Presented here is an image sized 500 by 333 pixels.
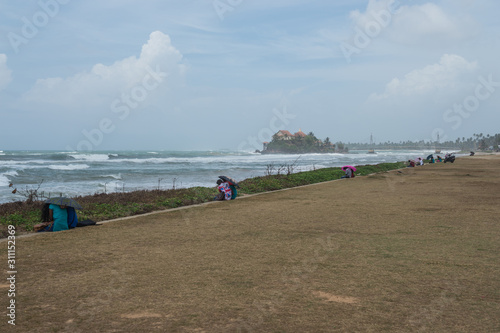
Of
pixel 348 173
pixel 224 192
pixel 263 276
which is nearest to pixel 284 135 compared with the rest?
pixel 348 173

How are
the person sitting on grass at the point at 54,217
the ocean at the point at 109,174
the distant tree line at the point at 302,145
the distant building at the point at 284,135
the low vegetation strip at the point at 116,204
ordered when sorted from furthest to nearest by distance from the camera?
the distant building at the point at 284,135, the distant tree line at the point at 302,145, the ocean at the point at 109,174, the low vegetation strip at the point at 116,204, the person sitting on grass at the point at 54,217

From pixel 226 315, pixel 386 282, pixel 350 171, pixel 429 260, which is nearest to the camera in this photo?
pixel 226 315

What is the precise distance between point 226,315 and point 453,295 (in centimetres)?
237

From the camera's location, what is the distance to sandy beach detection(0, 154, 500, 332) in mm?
3701

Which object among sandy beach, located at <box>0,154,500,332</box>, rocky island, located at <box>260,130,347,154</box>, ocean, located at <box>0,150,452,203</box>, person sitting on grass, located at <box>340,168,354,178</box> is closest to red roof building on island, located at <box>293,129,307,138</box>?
rocky island, located at <box>260,130,347,154</box>

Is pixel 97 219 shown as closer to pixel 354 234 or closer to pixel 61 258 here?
pixel 61 258

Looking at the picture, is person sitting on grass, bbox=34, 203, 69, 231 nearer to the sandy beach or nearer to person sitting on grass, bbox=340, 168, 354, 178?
the sandy beach

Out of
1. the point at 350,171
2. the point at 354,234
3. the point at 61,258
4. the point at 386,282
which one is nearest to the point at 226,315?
the point at 386,282

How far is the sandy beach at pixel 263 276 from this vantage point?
146 inches

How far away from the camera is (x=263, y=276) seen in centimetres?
498

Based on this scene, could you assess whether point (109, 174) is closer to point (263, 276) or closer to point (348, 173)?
point (348, 173)

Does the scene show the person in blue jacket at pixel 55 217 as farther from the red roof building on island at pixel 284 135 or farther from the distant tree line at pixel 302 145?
the red roof building on island at pixel 284 135

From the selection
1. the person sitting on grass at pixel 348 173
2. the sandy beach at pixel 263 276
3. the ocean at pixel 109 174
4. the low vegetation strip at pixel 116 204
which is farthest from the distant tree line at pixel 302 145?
the sandy beach at pixel 263 276

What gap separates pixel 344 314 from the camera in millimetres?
3818
